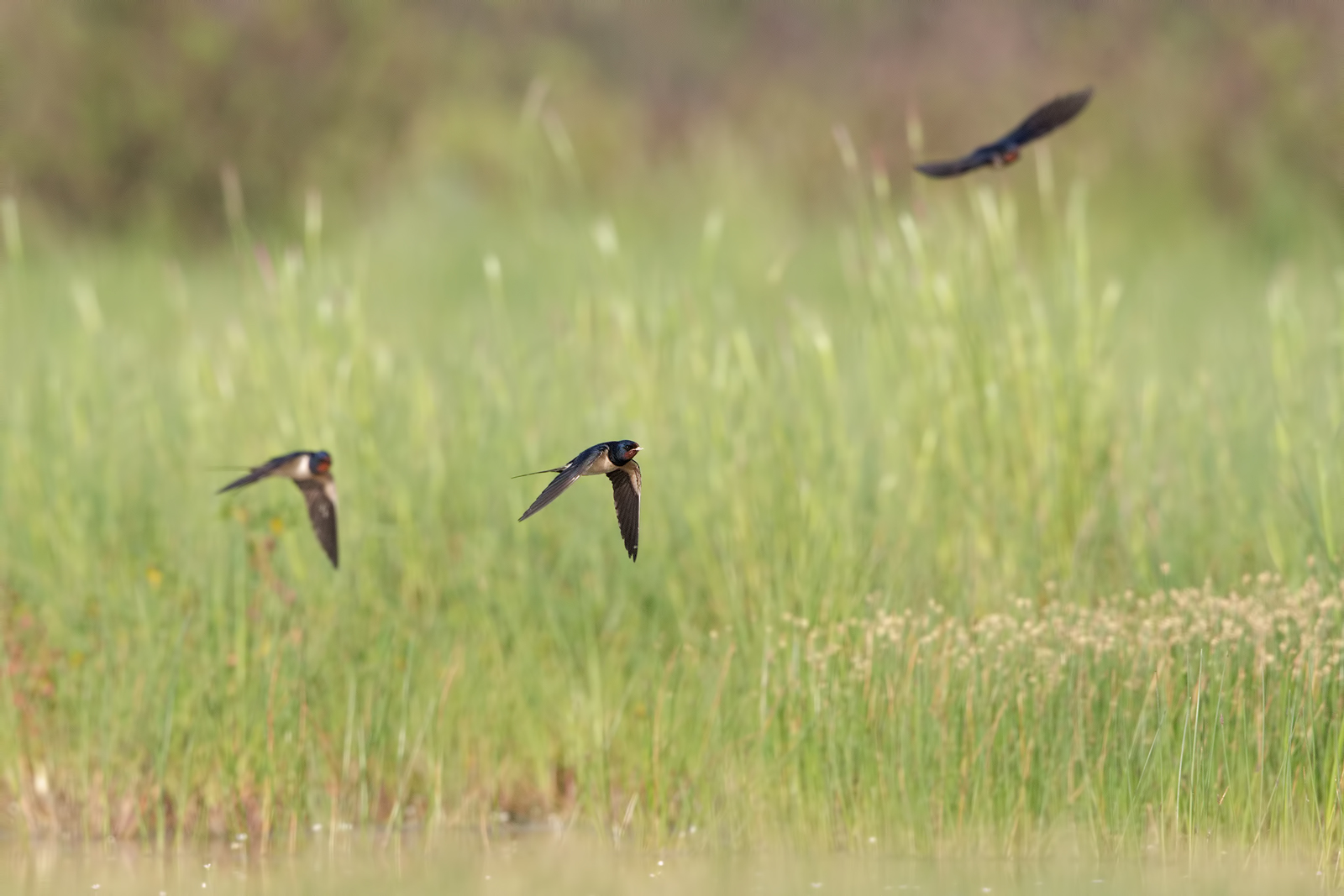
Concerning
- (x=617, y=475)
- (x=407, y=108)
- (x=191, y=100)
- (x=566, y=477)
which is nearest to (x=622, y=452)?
(x=566, y=477)

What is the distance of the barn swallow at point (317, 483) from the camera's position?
494 centimetres

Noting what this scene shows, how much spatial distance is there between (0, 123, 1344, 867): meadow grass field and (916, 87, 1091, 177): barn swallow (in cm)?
135

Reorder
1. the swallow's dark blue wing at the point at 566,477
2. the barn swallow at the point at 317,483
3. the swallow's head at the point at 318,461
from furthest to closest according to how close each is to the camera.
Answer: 1. the swallow's head at the point at 318,461
2. the barn swallow at the point at 317,483
3. the swallow's dark blue wing at the point at 566,477

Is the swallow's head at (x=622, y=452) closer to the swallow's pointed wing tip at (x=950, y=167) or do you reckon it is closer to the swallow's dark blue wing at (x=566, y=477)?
Answer: the swallow's dark blue wing at (x=566, y=477)

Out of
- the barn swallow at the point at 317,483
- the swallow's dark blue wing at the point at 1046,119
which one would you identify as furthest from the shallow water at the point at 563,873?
the swallow's dark blue wing at the point at 1046,119

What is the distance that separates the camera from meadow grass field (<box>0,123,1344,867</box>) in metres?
5.40

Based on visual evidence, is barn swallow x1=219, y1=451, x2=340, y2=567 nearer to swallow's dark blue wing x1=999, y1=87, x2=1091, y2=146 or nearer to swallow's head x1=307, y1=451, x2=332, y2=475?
swallow's head x1=307, y1=451, x2=332, y2=475

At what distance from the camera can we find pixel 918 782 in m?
5.41

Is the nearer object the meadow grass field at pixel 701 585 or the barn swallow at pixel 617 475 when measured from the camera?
the barn swallow at pixel 617 475

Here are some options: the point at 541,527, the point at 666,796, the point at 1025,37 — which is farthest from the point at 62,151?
the point at 666,796

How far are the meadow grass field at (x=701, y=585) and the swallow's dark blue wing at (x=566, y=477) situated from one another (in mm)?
1600

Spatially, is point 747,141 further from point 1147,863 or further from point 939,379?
point 1147,863

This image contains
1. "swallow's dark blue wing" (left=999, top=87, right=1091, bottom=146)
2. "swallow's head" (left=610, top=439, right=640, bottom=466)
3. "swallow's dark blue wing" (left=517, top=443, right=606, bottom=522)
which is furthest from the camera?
"swallow's dark blue wing" (left=999, top=87, right=1091, bottom=146)

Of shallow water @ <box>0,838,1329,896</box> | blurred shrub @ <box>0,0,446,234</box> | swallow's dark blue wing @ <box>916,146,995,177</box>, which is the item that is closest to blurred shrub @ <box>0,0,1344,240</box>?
blurred shrub @ <box>0,0,446,234</box>
